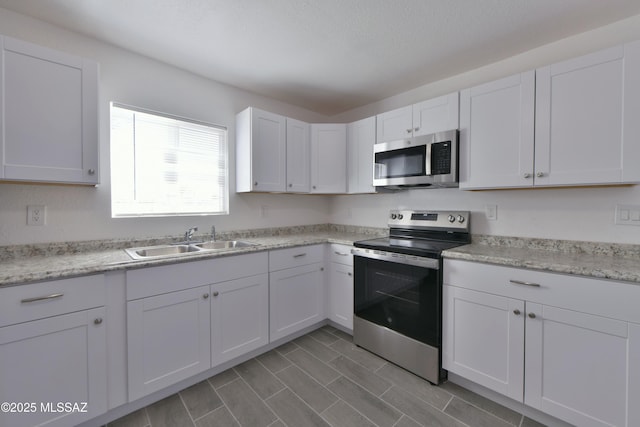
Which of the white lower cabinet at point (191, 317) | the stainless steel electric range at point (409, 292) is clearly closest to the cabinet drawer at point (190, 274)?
the white lower cabinet at point (191, 317)

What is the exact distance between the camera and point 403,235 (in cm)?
269

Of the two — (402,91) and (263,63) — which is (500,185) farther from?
(263,63)

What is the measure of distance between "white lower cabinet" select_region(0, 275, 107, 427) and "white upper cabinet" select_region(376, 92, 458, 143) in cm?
246

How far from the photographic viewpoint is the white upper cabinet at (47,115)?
1438 mm

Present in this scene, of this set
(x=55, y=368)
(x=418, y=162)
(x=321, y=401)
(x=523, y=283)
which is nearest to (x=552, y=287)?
(x=523, y=283)

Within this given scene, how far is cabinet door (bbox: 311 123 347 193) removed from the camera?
2959mm

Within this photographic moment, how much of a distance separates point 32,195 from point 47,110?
607 millimetres

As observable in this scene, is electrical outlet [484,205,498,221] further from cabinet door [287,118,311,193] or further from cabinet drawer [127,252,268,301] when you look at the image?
cabinet drawer [127,252,268,301]

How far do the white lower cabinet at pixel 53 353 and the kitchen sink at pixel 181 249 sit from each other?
441 mm

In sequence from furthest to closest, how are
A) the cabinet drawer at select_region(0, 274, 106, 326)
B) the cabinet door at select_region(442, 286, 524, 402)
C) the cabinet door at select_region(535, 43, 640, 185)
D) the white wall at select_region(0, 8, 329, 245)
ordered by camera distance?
the white wall at select_region(0, 8, 329, 245)
the cabinet door at select_region(442, 286, 524, 402)
the cabinet door at select_region(535, 43, 640, 185)
the cabinet drawer at select_region(0, 274, 106, 326)

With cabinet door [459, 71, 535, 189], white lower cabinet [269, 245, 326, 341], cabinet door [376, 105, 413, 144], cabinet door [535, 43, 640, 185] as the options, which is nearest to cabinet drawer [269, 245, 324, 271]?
white lower cabinet [269, 245, 326, 341]

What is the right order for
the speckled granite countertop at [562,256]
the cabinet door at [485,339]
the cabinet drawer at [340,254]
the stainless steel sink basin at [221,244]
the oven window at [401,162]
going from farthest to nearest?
the cabinet drawer at [340,254], the stainless steel sink basin at [221,244], the oven window at [401,162], the cabinet door at [485,339], the speckled granite countertop at [562,256]

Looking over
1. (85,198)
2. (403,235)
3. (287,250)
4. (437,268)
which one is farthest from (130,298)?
(403,235)

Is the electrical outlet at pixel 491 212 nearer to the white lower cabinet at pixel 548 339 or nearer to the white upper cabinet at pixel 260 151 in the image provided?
the white lower cabinet at pixel 548 339
